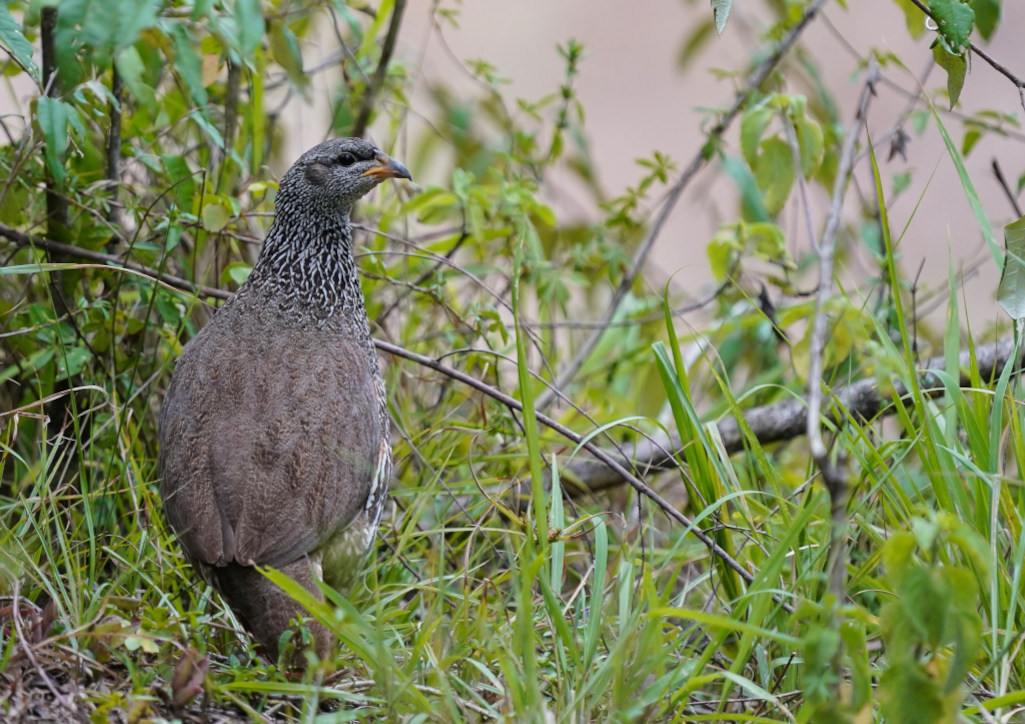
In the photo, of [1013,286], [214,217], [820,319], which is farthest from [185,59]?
[1013,286]

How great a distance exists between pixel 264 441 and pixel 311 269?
2.63ft

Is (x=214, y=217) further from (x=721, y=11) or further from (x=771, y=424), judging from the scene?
(x=771, y=424)

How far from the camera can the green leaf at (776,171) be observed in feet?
13.9

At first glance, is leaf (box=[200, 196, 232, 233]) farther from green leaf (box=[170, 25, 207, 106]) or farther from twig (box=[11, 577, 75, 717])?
twig (box=[11, 577, 75, 717])

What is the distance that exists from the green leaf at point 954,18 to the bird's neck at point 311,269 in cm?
211

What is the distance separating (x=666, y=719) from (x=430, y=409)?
7.15 ft

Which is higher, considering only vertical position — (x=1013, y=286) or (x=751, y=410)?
(x=1013, y=286)

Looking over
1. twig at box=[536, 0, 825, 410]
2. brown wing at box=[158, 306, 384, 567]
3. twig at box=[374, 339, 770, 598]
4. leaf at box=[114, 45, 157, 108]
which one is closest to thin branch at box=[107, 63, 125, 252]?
leaf at box=[114, 45, 157, 108]

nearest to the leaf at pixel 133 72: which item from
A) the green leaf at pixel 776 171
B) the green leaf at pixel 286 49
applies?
the green leaf at pixel 286 49

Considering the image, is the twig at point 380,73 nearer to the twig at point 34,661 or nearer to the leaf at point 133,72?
the leaf at point 133,72

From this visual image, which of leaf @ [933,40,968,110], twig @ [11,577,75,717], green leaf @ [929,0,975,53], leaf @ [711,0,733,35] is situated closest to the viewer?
twig @ [11,577,75,717]

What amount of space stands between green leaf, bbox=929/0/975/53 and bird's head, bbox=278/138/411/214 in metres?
1.99

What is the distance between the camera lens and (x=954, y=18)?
2.73m

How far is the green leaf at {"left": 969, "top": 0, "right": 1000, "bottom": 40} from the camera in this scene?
333 cm
